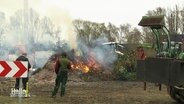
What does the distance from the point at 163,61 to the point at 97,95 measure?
541 centimetres

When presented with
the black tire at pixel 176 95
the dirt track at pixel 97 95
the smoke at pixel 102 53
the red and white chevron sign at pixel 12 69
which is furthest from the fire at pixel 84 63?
the red and white chevron sign at pixel 12 69

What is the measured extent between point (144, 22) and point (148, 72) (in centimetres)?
156

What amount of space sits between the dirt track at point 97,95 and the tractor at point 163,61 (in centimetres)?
182

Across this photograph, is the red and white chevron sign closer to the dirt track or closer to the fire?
the dirt track

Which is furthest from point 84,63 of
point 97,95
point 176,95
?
point 176,95

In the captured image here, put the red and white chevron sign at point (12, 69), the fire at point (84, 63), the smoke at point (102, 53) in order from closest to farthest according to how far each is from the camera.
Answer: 1. the red and white chevron sign at point (12, 69)
2. the fire at point (84, 63)
3. the smoke at point (102, 53)

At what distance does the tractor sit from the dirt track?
71.8 inches

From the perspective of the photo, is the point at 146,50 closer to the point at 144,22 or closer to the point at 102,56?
the point at 144,22

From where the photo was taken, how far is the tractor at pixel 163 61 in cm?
1319

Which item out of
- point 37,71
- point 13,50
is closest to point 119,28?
point 13,50

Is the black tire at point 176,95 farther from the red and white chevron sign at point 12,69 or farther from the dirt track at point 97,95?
the red and white chevron sign at point 12,69

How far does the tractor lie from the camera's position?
1319 centimetres

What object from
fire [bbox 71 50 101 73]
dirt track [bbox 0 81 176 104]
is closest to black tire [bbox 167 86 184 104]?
dirt track [bbox 0 81 176 104]

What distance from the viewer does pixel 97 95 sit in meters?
18.5
